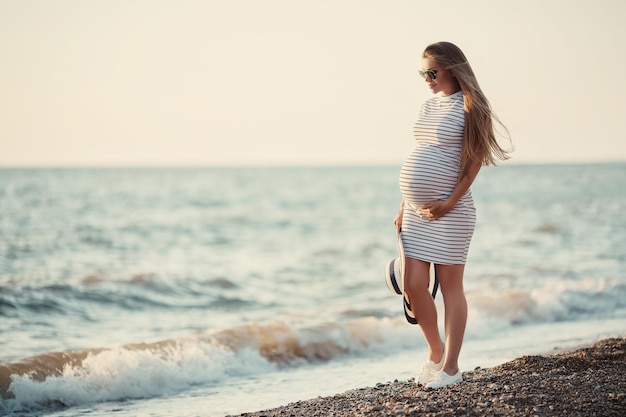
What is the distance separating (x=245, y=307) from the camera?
10.1 m

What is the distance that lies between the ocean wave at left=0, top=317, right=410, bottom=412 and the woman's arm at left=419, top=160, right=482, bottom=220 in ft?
10.6

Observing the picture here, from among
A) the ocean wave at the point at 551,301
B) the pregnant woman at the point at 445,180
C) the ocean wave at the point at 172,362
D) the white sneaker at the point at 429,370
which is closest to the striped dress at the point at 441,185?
the pregnant woman at the point at 445,180

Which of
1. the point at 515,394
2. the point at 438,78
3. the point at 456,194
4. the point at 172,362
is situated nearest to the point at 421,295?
the point at 456,194

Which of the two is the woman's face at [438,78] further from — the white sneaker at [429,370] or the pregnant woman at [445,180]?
the white sneaker at [429,370]

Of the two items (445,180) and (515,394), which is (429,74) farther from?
(515,394)

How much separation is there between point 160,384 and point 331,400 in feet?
6.87

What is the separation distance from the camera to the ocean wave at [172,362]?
6.08 metres

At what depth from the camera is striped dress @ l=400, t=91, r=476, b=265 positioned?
4.33m

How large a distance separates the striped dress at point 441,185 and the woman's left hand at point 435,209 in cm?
3

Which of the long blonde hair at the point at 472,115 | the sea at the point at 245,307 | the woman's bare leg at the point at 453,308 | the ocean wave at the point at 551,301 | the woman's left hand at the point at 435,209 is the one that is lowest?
the ocean wave at the point at 551,301

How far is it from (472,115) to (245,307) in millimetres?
6467

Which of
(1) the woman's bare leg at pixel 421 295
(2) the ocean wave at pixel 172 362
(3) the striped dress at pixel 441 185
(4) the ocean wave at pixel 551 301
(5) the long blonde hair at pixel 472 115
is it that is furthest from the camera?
(4) the ocean wave at pixel 551 301

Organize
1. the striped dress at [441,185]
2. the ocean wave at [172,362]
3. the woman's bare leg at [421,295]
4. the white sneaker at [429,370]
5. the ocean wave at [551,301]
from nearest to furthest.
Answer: the striped dress at [441,185]
the woman's bare leg at [421,295]
the white sneaker at [429,370]
the ocean wave at [172,362]
the ocean wave at [551,301]

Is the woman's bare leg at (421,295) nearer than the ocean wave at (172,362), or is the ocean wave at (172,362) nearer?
the woman's bare leg at (421,295)
